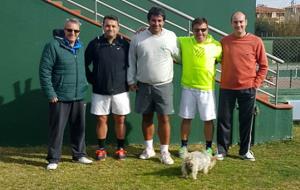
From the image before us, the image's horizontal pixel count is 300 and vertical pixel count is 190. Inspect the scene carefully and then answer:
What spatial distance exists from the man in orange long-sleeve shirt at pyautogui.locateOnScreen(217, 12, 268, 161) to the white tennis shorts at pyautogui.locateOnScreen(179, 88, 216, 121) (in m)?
0.26

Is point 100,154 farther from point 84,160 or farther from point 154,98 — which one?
point 154,98

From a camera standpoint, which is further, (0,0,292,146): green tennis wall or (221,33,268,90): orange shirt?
(0,0,292,146): green tennis wall

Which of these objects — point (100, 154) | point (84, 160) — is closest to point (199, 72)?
point (100, 154)

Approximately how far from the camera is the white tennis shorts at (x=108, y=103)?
5781mm

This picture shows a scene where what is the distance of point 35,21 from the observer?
20.8ft

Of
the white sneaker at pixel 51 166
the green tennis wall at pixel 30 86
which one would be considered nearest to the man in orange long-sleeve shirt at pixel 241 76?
the green tennis wall at pixel 30 86

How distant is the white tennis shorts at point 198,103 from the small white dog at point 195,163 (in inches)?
26.3

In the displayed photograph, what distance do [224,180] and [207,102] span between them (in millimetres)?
1050

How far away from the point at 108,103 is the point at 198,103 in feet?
3.74

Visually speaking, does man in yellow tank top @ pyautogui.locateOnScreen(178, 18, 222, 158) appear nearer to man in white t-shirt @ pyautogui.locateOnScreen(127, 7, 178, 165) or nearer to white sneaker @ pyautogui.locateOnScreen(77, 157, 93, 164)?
man in white t-shirt @ pyautogui.locateOnScreen(127, 7, 178, 165)

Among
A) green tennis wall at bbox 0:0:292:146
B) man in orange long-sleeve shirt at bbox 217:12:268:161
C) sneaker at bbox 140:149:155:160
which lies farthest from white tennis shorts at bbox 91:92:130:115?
man in orange long-sleeve shirt at bbox 217:12:268:161

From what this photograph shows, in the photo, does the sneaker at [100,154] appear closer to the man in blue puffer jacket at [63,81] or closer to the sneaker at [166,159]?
the man in blue puffer jacket at [63,81]

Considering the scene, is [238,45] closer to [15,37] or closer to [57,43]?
[57,43]

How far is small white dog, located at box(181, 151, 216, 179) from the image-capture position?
16.9ft
